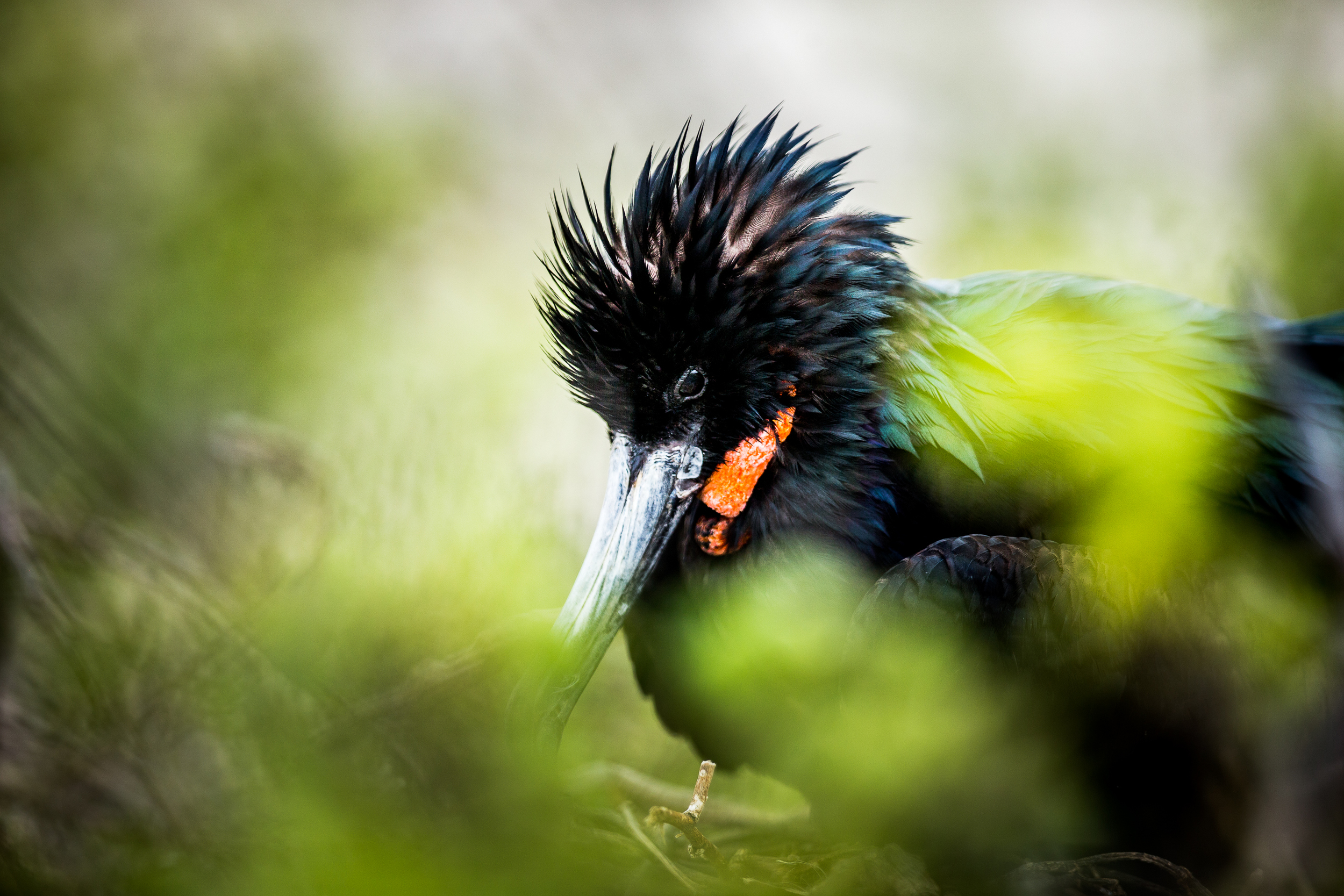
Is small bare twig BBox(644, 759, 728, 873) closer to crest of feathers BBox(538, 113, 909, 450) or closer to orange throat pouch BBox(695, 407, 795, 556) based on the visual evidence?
orange throat pouch BBox(695, 407, 795, 556)

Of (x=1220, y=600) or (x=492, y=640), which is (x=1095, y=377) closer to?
(x=1220, y=600)

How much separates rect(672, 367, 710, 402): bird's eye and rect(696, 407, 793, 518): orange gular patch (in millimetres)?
155

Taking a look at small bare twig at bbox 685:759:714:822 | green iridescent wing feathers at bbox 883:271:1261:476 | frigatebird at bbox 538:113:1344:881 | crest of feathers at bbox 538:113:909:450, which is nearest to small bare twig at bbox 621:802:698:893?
small bare twig at bbox 685:759:714:822

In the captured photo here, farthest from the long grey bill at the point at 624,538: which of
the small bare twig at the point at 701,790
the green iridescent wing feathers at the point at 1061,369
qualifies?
the small bare twig at the point at 701,790

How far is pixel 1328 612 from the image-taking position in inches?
79.8

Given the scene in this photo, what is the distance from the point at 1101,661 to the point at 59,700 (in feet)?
7.20

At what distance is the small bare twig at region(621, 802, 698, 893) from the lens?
1.56 m

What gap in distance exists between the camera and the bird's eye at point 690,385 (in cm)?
214

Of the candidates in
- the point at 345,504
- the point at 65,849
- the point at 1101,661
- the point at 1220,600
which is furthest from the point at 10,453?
the point at 1220,600

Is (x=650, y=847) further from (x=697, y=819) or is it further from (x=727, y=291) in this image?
(x=727, y=291)

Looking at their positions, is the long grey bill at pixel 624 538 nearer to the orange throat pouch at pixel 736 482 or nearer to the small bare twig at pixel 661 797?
the orange throat pouch at pixel 736 482

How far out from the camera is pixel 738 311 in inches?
82.9

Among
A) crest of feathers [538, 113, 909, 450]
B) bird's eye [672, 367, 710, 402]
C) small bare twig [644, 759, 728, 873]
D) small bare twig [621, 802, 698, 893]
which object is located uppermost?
crest of feathers [538, 113, 909, 450]

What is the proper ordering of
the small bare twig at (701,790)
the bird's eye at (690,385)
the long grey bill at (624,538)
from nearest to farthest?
1. the small bare twig at (701,790)
2. the long grey bill at (624,538)
3. the bird's eye at (690,385)
